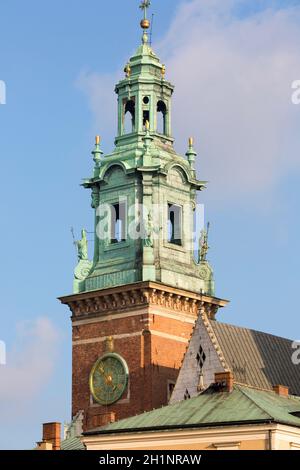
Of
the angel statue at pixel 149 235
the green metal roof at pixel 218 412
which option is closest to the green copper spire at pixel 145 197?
the angel statue at pixel 149 235

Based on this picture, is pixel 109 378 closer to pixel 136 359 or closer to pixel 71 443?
pixel 136 359

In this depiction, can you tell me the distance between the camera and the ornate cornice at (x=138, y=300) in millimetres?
Result: 115569

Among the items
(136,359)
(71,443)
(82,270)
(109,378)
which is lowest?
(71,443)

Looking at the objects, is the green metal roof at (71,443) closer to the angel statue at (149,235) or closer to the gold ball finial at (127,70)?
the angel statue at (149,235)

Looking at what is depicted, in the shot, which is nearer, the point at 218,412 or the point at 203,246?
the point at 218,412

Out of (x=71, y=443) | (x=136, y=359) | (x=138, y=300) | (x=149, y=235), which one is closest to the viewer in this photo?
(x=71, y=443)

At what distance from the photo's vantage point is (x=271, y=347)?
117188mm

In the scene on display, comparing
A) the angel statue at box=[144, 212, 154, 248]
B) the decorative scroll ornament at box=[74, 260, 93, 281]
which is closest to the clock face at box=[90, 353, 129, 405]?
the decorative scroll ornament at box=[74, 260, 93, 281]

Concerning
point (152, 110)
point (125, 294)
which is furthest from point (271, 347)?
point (152, 110)

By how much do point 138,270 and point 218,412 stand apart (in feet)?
77.1

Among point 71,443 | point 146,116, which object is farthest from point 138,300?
point 146,116

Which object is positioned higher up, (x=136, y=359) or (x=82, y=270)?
(x=82, y=270)

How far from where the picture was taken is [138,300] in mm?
115938

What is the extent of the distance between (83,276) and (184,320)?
734 centimetres
